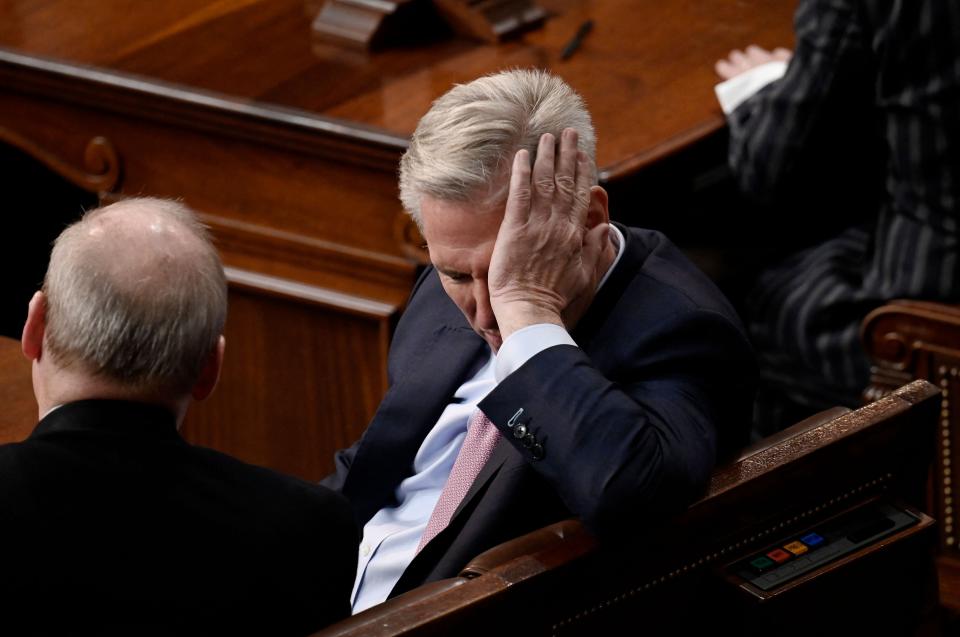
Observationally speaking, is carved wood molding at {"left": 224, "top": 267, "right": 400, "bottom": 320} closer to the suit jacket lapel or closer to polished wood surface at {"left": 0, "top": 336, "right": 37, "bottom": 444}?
polished wood surface at {"left": 0, "top": 336, "right": 37, "bottom": 444}

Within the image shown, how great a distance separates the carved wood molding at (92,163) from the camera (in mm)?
3322

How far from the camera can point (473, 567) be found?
5.51 ft

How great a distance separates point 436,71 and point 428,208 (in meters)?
1.34

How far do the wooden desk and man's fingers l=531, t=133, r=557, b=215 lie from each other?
983mm

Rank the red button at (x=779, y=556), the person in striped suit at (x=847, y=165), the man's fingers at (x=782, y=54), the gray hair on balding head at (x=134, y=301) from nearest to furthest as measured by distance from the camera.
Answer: the gray hair on balding head at (x=134, y=301) < the red button at (x=779, y=556) < the person in striped suit at (x=847, y=165) < the man's fingers at (x=782, y=54)

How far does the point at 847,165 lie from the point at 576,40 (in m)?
0.66

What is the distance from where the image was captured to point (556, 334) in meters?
1.88

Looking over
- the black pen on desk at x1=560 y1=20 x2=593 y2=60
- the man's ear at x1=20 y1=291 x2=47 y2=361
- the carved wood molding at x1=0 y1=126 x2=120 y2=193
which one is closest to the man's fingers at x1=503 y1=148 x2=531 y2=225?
the man's ear at x1=20 y1=291 x2=47 y2=361

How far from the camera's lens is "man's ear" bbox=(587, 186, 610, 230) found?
2.00 m

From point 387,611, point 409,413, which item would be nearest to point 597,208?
point 409,413

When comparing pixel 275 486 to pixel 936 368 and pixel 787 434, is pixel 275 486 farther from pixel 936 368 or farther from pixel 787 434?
pixel 936 368

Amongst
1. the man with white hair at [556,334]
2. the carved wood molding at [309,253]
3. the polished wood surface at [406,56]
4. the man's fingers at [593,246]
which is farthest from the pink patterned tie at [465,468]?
the carved wood molding at [309,253]

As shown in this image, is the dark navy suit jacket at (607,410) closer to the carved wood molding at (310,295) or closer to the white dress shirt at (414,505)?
the white dress shirt at (414,505)

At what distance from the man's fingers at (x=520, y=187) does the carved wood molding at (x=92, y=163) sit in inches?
64.9
